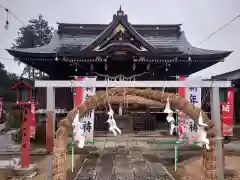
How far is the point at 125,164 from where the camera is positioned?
7.22m

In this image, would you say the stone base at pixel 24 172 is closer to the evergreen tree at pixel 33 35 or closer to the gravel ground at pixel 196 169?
the gravel ground at pixel 196 169

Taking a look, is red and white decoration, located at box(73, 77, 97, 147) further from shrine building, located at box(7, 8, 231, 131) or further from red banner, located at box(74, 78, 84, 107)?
shrine building, located at box(7, 8, 231, 131)

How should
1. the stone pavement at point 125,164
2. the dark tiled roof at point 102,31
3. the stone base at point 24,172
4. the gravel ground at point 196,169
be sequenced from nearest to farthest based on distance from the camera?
the stone pavement at point 125,164
the gravel ground at point 196,169
the stone base at point 24,172
the dark tiled roof at point 102,31

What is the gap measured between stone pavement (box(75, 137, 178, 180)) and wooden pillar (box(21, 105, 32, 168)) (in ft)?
5.79

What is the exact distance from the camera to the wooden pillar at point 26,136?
652cm

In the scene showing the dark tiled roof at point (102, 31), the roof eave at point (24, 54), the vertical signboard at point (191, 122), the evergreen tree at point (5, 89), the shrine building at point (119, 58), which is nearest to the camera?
the vertical signboard at point (191, 122)

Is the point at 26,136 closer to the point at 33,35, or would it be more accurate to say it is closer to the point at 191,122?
the point at 191,122

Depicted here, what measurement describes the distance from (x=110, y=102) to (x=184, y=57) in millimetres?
9384

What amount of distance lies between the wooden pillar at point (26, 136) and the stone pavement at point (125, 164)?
176 centimetres

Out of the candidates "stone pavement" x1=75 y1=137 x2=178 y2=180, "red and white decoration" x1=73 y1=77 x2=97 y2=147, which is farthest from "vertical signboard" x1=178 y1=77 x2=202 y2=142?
"red and white decoration" x1=73 y1=77 x2=97 y2=147

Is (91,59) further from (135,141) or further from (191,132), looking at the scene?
(191,132)

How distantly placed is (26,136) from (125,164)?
3448 millimetres

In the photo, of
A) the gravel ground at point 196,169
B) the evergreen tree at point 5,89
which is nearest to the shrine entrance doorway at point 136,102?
the gravel ground at point 196,169

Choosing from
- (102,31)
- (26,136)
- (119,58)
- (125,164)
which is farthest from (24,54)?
(125,164)
